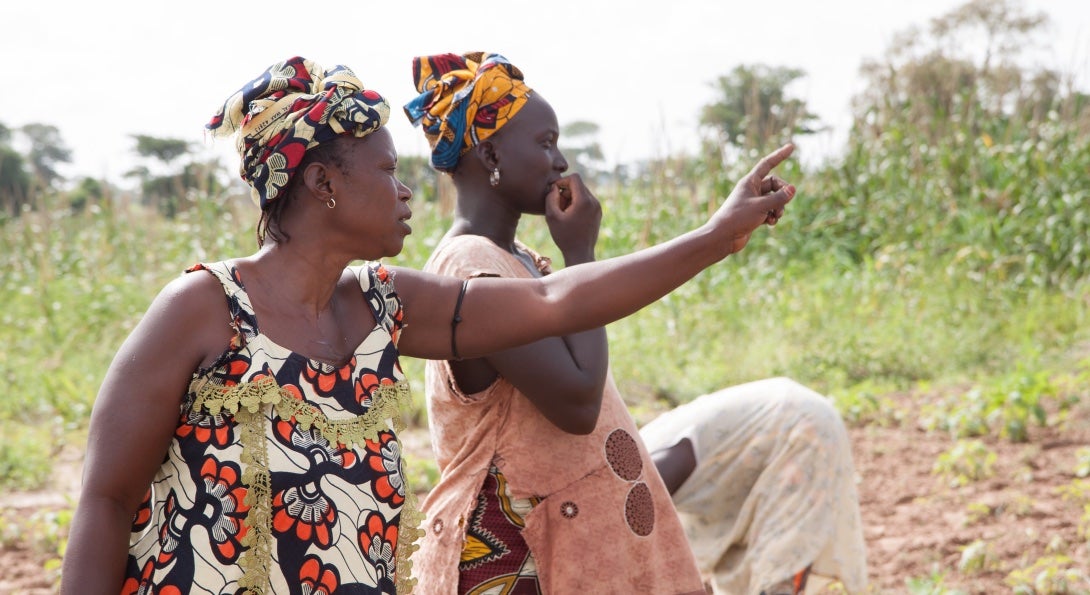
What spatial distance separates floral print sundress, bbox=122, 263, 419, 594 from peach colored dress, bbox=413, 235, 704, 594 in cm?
49

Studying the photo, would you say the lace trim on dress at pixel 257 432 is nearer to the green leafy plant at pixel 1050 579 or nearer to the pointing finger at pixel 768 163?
the pointing finger at pixel 768 163

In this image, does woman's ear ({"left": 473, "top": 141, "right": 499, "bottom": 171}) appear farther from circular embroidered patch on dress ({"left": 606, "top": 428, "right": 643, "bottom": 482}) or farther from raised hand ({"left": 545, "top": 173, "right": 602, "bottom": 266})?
circular embroidered patch on dress ({"left": 606, "top": 428, "right": 643, "bottom": 482})

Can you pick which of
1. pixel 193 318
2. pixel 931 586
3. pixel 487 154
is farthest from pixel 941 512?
pixel 193 318

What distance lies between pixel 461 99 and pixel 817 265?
675 centimetres

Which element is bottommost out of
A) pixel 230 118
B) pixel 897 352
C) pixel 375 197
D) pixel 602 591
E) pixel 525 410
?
pixel 897 352

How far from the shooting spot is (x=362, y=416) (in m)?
1.93

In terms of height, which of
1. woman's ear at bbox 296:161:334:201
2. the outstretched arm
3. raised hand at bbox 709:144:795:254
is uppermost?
woman's ear at bbox 296:161:334:201

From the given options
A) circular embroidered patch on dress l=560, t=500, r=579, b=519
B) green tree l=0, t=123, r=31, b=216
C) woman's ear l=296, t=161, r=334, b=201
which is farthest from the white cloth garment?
green tree l=0, t=123, r=31, b=216

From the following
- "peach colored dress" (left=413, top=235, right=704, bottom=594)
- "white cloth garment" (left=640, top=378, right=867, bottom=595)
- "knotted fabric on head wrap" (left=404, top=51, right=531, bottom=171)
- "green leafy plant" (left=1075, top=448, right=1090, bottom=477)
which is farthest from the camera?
"green leafy plant" (left=1075, top=448, right=1090, bottom=477)

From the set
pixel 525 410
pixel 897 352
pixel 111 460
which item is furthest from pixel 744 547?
pixel 897 352

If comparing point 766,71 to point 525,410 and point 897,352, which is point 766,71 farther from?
point 525,410

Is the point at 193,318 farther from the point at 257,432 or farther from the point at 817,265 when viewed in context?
the point at 817,265

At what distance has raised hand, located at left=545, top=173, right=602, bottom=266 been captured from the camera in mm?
2455

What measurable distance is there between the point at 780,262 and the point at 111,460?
7632 mm
